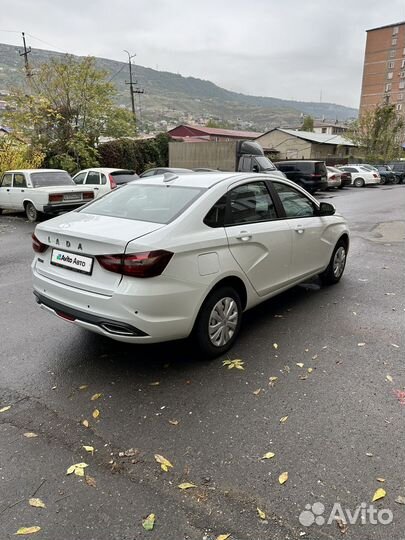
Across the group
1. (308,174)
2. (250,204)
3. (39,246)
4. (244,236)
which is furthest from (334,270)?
(308,174)

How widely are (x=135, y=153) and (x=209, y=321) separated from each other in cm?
2352

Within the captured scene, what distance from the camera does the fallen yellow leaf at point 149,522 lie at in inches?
81.4

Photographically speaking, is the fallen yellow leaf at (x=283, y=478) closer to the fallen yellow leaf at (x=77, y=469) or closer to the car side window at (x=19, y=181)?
the fallen yellow leaf at (x=77, y=469)

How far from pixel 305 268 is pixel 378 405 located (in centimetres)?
212

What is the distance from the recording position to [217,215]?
12.0 feet

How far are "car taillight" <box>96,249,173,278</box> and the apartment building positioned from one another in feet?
323

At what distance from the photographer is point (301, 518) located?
2129 millimetres

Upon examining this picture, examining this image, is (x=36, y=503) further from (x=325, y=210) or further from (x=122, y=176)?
(x=122, y=176)

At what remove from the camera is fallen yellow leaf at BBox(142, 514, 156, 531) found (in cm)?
207

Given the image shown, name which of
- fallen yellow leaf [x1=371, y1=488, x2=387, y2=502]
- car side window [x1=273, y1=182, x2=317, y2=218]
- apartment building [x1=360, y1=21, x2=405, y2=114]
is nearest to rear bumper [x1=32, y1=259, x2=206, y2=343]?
fallen yellow leaf [x1=371, y1=488, x2=387, y2=502]

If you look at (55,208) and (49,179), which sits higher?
(49,179)

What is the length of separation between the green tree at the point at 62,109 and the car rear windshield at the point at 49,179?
6.55 m

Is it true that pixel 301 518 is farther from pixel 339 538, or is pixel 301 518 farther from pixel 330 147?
pixel 330 147

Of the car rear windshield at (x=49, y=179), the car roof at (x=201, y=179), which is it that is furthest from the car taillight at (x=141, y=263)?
the car rear windshield at (x=49, y=179)
